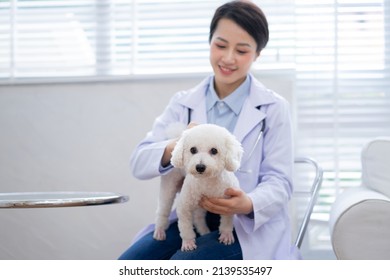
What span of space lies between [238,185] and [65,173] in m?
1.14

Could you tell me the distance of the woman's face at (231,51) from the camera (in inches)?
63.4

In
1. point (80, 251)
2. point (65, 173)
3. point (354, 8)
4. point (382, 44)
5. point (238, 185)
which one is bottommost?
point (80, 251)

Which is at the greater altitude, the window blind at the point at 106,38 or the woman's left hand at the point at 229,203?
the window blind at the point at 106,38

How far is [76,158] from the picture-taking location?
2.44 meters

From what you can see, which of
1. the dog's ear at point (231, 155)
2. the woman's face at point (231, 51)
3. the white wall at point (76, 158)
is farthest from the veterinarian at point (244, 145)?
the white wall at point (76, 158)

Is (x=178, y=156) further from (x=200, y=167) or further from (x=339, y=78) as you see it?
(x=339, y=78)

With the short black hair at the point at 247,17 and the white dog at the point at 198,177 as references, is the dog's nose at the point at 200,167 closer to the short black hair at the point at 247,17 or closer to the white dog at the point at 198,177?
the white dog at the point at 198,177

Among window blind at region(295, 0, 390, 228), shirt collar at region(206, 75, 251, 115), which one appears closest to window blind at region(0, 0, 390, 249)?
window blind at region(295, 0, 390, 228)

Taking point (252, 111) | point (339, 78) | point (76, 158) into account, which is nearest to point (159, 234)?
point (252, 111)

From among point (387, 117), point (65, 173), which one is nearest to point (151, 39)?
point (65, 173)

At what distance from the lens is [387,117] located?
2352 millimetres
